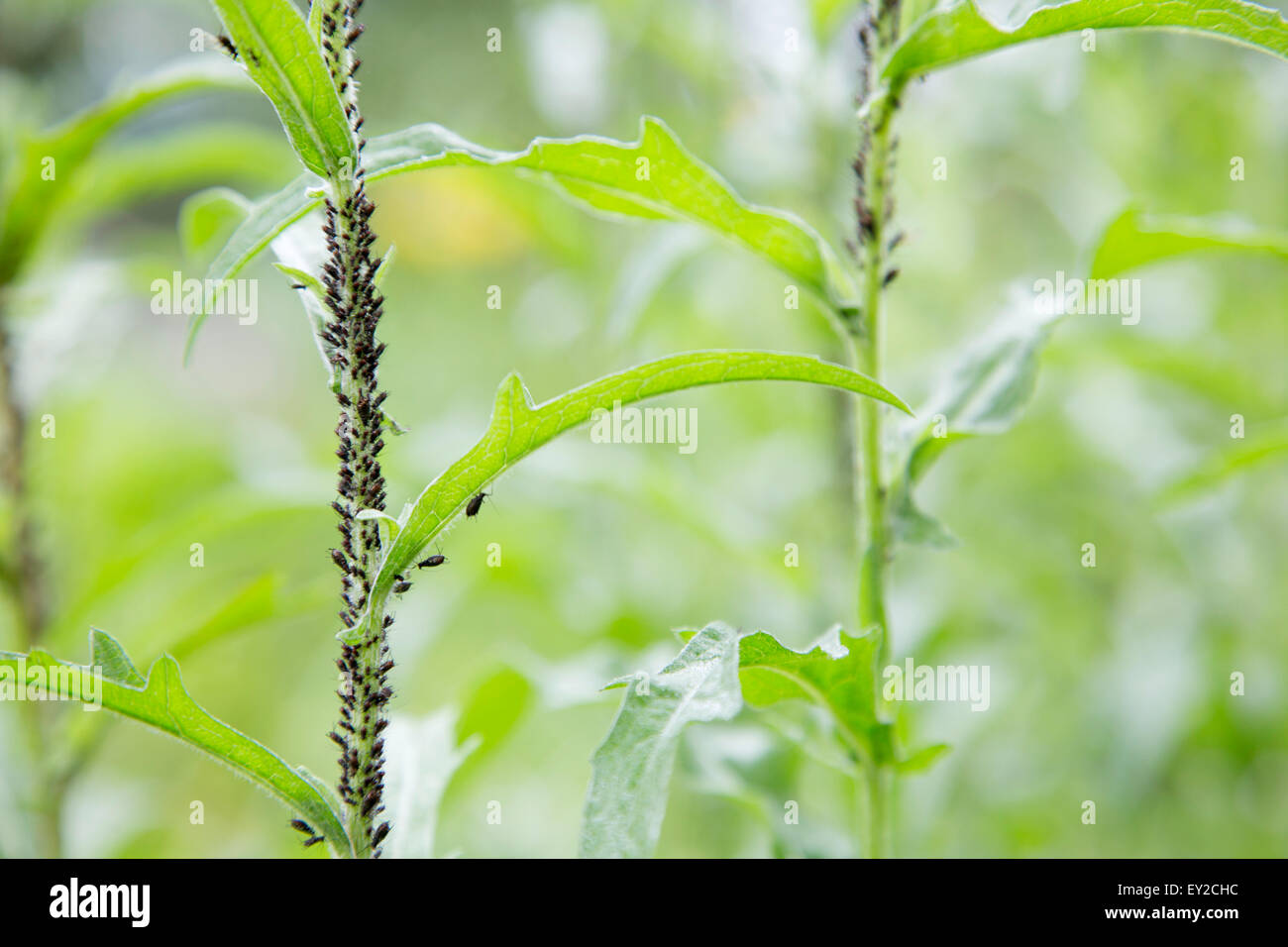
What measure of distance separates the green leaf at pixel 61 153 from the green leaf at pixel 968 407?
0.83 m

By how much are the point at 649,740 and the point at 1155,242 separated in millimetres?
733

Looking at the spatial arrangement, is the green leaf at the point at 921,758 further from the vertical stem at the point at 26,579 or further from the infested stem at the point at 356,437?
the vertical stem at the point at 26,579

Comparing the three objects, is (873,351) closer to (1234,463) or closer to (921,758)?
(921,758)

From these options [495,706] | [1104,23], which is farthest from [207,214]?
[1104,23]

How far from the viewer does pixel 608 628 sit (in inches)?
66.5

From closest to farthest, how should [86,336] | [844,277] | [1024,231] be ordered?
1. [844,277]
2. [86,336]
3. [1024,231]

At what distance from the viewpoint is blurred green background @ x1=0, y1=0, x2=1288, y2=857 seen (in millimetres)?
1550

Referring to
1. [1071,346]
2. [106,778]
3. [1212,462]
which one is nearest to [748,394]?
[1071,346]

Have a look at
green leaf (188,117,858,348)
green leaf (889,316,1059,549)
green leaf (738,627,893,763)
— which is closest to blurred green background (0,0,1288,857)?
green leaf (889,316,1059,549)

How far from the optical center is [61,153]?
1.29m

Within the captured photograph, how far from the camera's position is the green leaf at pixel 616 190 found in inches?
32.1

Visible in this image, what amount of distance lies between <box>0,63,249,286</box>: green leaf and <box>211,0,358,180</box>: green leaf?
0.41 m

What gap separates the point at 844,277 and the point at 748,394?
4.78 feet
